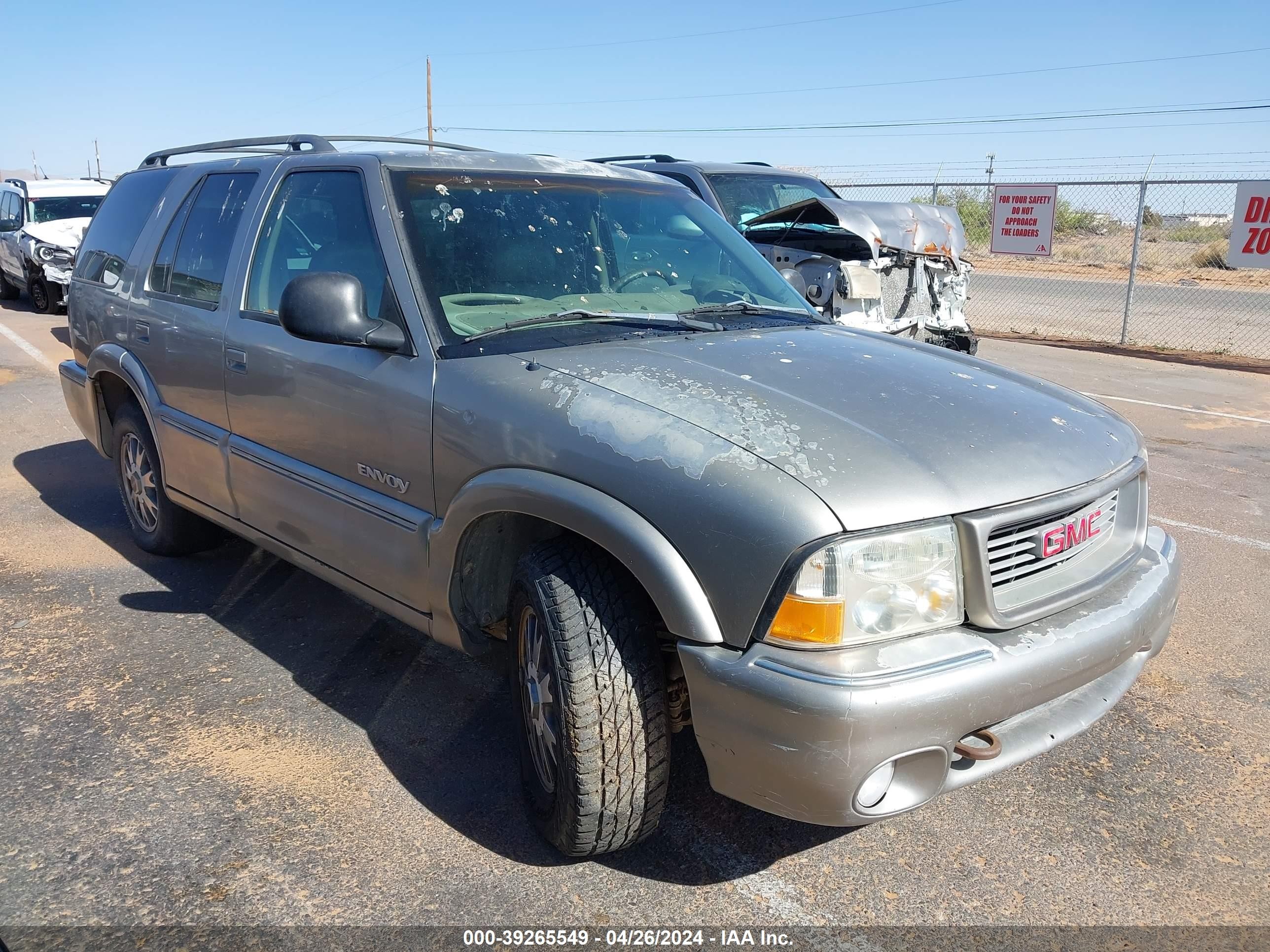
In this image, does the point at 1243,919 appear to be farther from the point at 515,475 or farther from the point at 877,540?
the point at 515,475

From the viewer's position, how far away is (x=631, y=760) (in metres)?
2.54

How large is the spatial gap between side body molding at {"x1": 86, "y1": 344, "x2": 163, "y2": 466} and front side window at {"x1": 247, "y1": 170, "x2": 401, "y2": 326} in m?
0.96

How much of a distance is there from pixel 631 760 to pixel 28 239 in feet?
54.1

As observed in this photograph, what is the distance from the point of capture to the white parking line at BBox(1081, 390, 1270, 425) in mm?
8758

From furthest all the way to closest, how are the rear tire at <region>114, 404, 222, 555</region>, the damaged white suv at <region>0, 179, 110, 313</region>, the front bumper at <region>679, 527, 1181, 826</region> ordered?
the damaged white suv at <region>0, 179, 110, 313</region>, the rear tire at <region>114, 404, 222, 555</region>, the front bumper at <region>679, 527, 1181, 826</region>

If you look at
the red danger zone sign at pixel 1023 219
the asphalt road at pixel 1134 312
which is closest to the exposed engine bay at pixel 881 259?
the red danger zone sign at pixel 1023 219

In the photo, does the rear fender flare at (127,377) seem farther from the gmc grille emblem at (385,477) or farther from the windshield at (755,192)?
the windshield at (755,192)

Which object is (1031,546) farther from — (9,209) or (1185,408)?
(9,209)

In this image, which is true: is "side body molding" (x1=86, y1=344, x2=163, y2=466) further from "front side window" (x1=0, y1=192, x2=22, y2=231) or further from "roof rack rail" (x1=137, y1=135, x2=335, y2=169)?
"front side window" (x1=0, y1=192, x2=22, y2=231)

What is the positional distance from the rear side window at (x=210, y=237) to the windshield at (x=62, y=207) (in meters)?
13.9

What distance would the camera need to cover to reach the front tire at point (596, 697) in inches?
98.0

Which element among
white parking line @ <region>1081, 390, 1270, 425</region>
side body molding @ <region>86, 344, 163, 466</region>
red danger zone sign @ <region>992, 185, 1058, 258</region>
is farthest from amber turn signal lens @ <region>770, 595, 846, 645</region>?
red danger zone sign @ <region>992, 185, 1058, 258</region>

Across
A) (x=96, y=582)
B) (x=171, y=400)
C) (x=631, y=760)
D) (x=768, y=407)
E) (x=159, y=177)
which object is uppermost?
(x=159, y=177)

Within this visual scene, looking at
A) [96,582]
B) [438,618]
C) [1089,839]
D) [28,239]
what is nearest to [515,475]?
[438,618]
